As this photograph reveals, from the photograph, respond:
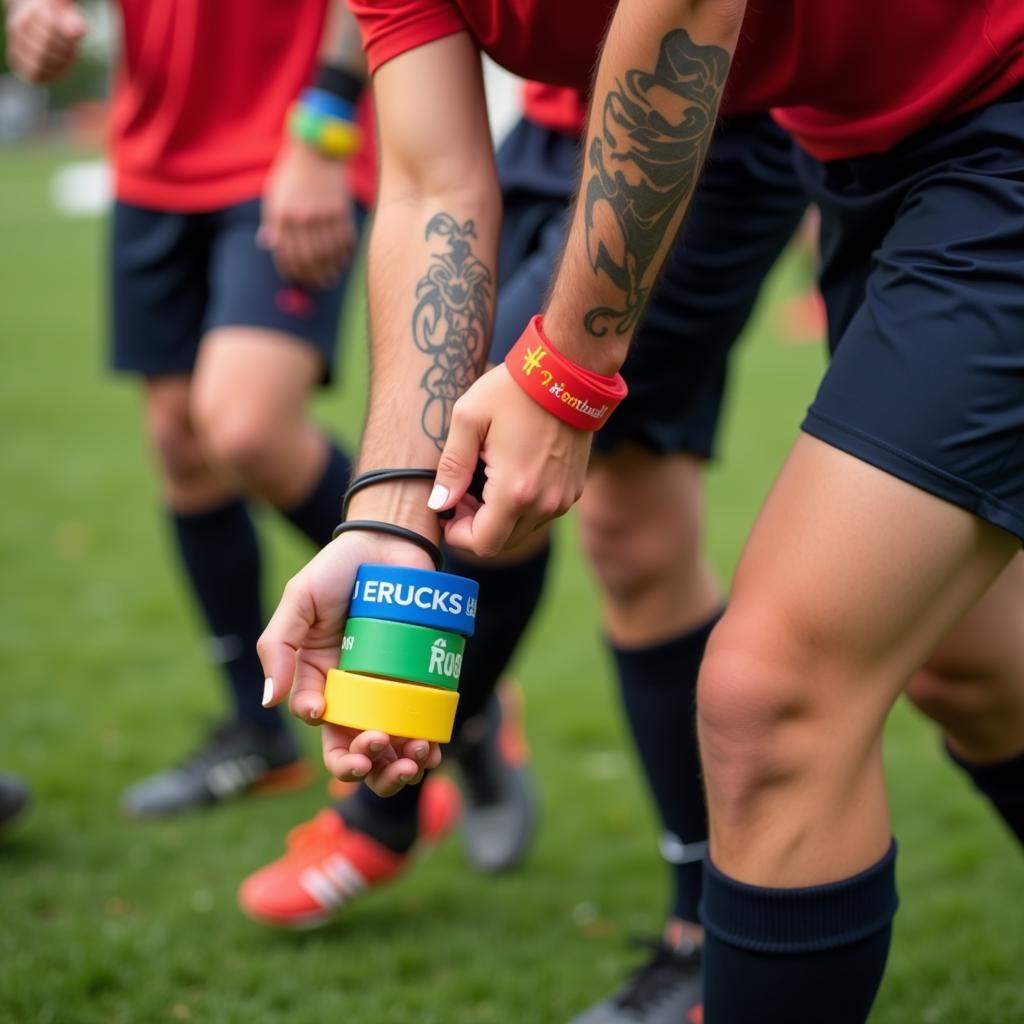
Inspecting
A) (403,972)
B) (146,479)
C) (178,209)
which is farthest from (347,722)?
(146,479)

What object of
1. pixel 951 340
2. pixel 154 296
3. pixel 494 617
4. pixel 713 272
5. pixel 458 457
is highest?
pixel 951 340

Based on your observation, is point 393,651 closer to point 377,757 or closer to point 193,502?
point 377,757

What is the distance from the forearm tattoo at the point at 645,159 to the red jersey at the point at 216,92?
1.74 m

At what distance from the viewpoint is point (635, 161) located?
1.41 meters

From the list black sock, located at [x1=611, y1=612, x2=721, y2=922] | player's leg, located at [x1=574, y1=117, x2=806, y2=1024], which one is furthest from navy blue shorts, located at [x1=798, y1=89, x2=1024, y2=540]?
black sock, located at [x1=611, y1=612, x2=721, y2=922]

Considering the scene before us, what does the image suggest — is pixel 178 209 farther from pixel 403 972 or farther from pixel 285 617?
pixel 285 617

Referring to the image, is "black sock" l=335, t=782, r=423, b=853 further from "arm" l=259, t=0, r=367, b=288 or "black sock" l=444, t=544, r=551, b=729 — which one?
"arm" l=259, t=0, r=367, b=288

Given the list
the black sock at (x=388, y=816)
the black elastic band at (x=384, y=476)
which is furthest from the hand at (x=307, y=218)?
the black elastic band at (x=384, y=476)

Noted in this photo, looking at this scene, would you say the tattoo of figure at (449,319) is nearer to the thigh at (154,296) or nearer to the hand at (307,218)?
the hand at (307,218)

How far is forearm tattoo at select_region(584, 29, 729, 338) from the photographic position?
1.37m

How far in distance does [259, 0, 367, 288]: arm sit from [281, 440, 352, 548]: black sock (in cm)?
38

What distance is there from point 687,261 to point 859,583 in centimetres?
83

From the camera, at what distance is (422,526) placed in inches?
60.0

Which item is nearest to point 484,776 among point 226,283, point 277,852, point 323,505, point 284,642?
point 277,852
